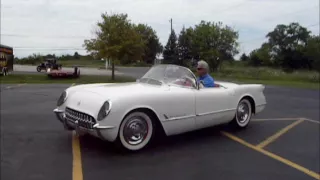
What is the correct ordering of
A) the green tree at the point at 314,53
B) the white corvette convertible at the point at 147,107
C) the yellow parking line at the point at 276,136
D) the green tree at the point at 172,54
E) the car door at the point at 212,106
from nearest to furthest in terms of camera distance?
1. the white corvette convertible at the point at 147,107
2. the car door at the point at 212,106
3. the yellow parking line at the point at 276,136
4. the green tree at the point at 172,54
5. the green tree at the point at 314,53

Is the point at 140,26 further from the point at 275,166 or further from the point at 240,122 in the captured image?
the point at 275,166

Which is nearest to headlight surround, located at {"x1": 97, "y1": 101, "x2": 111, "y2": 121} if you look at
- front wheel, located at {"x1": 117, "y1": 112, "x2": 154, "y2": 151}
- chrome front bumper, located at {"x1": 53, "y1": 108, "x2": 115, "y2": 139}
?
chrome front bumper, located at {"x1": 53, "y1": 108, "x2": 115, "y2": 139}

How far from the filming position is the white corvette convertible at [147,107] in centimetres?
386

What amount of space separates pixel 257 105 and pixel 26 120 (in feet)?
15.0

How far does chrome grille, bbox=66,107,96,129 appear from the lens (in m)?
3.87

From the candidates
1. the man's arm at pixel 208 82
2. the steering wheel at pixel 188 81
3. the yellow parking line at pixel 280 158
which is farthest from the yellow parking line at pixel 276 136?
the steering wheel at pixel 188 81

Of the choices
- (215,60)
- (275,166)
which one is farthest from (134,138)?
(215,60)

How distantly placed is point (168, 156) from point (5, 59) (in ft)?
79.2

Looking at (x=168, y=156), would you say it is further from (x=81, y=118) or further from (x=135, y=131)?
(x=81, y=118)

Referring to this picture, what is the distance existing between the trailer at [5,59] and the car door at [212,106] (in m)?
22.9

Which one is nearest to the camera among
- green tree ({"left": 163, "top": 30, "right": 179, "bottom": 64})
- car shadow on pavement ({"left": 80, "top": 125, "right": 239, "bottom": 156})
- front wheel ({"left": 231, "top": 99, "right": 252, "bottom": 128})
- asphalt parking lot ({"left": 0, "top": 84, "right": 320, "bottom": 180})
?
asphalt parking lot ({"left": 0, "top": 84, "right": 320, "bottom": 180})

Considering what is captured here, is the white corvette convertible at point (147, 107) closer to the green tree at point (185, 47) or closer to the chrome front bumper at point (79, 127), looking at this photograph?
the chrome front bumper at point (79, 127)

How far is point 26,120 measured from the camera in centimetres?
604

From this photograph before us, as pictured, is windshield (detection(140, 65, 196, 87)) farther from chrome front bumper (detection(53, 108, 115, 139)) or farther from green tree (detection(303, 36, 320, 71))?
green tree (detection(303, 36, 320, 71))
